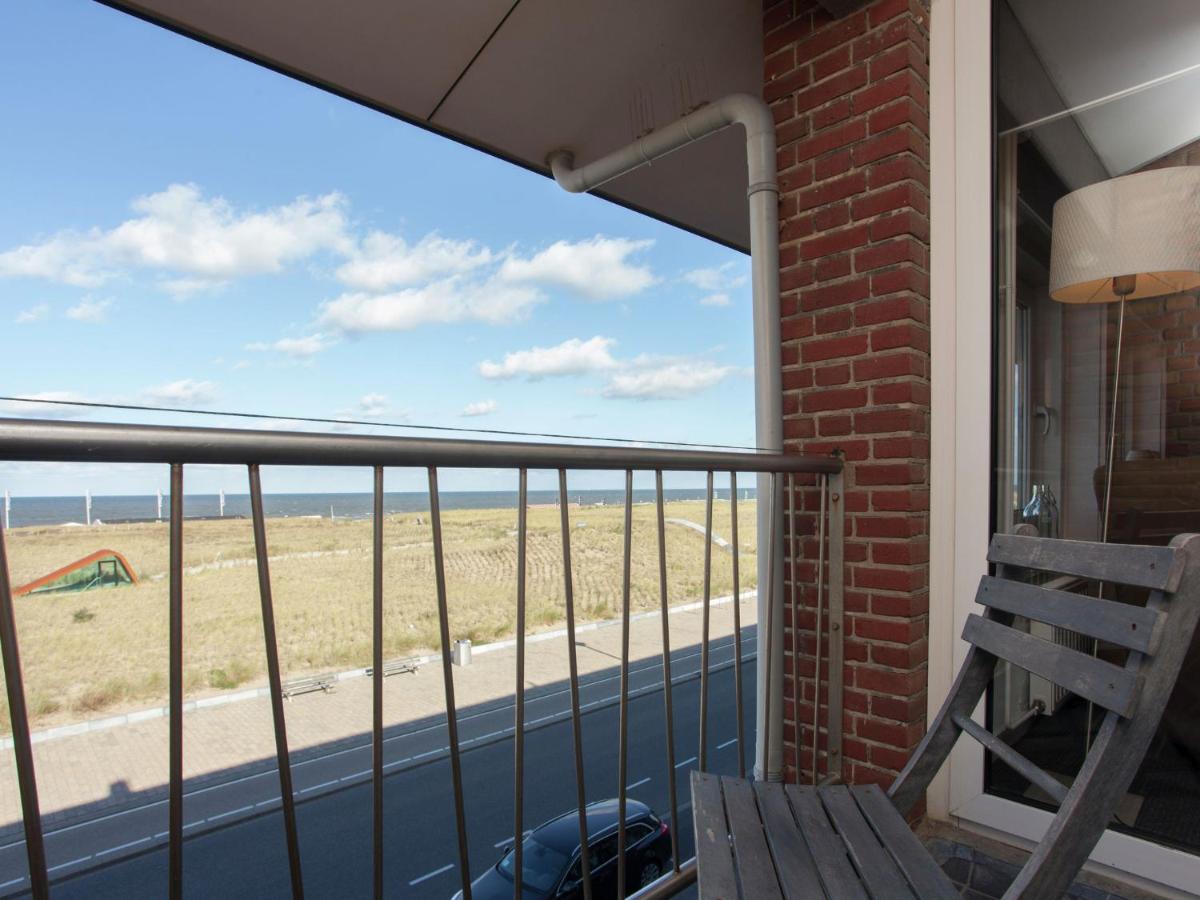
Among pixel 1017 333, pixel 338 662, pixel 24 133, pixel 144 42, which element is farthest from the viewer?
pixel 24 133

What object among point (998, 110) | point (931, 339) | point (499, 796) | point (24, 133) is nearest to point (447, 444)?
point (931, 339)

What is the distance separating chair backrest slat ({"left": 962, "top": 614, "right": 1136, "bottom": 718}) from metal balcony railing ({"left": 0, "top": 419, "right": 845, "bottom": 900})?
53cm

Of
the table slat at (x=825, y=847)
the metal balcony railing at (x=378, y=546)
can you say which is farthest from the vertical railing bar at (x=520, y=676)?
the table slat at (x=825, y=847)

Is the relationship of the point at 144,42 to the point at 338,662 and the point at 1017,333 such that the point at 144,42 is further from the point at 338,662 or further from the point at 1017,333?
the point at 1017,333

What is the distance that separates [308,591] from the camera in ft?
18.6

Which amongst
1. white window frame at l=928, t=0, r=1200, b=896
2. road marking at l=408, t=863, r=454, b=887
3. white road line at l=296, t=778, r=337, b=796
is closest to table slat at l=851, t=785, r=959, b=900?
white window frame at l=928, t=0, r=1200, b=896

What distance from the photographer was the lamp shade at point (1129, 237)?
1.58 metres

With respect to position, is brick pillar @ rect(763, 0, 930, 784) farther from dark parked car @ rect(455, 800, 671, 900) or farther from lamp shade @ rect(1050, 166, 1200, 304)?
dark parked car @ rect(455, 800, 671, 900)

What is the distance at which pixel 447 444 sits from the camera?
1.11 metres

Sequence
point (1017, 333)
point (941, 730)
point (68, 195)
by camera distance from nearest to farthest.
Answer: point (941, 730) < point (1017, 333) < point (68, 195)

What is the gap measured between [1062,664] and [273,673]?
118 centimetres

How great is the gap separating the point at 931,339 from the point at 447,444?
1.54 meters

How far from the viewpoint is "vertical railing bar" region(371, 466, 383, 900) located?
3.30ft

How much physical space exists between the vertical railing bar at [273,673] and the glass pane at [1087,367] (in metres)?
1.56
